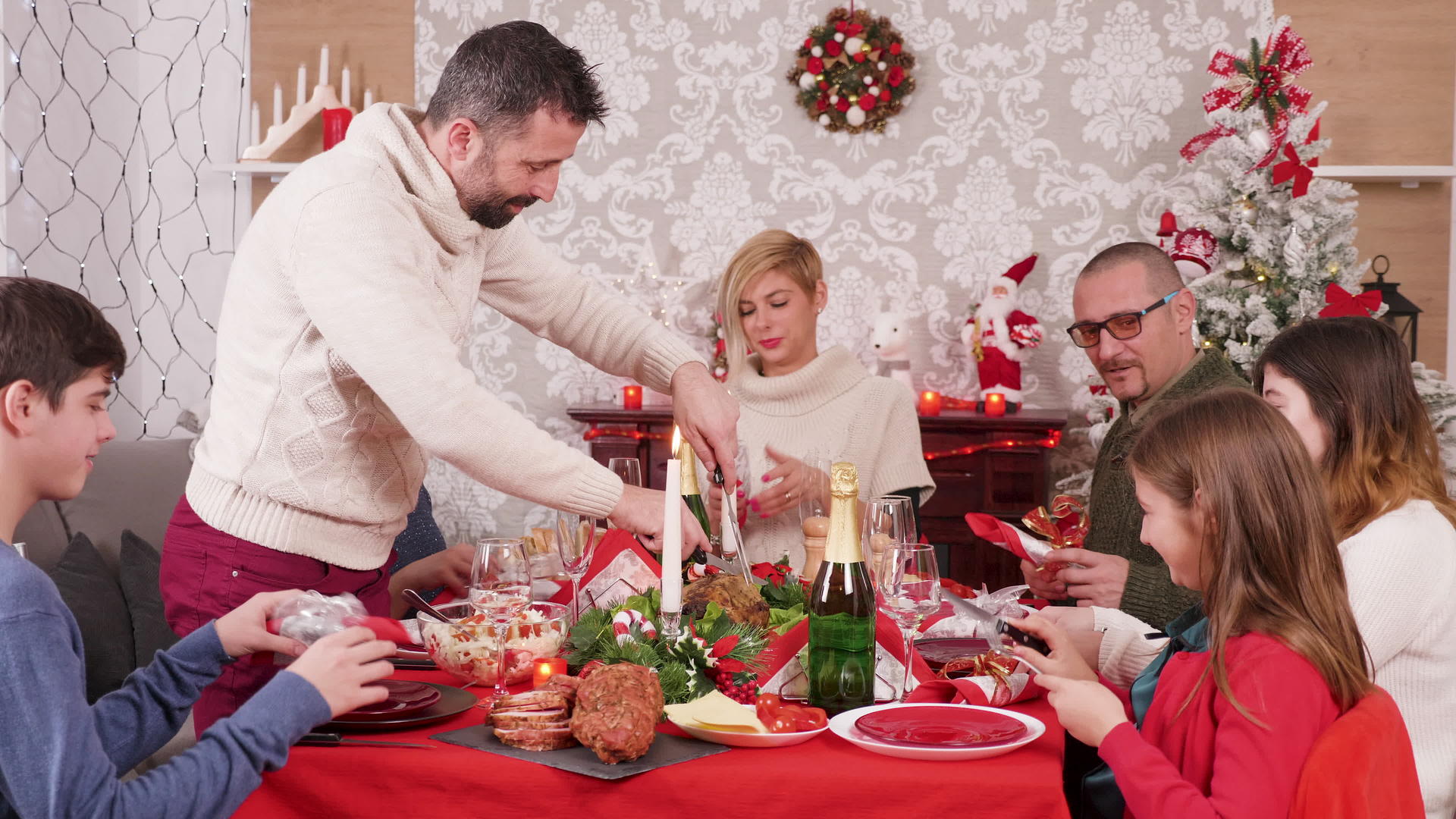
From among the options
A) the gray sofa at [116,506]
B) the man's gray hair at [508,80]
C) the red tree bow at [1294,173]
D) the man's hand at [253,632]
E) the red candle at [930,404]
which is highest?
the red tree bow at [1294,173]

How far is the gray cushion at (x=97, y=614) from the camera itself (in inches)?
106

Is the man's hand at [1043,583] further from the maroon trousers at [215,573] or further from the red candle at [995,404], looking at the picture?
the red candle at [995,404]

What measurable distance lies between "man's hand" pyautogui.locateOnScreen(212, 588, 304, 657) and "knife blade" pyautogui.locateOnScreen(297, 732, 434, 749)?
0.11 m

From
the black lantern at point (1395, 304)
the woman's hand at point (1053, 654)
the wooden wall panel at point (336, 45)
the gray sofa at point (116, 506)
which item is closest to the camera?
the woman's hand at point (1053, 654)

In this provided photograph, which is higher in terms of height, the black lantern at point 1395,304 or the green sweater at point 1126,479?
the black lantern at point 1395,304

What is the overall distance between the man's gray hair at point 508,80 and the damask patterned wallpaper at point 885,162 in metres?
2.64

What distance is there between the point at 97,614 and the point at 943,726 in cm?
221

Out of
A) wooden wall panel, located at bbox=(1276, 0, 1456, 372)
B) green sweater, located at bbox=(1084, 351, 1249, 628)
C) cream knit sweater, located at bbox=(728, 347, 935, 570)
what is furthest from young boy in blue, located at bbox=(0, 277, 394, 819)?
wooden wall panel, located at bbox=(1276, 0, 1456, 372)

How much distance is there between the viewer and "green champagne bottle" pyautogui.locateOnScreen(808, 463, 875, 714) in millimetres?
1454

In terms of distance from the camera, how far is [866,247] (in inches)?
171

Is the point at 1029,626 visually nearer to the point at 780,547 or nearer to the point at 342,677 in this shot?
the point at 342,677

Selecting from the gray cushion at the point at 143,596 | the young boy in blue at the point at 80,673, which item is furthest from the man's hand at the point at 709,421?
the gray cushion at the point at 143,596

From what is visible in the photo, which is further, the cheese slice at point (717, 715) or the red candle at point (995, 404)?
the red candle at point (995, 404)

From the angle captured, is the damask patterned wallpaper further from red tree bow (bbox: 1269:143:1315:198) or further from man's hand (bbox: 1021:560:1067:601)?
man's hand (bbox: 1021:560:1067:601)
